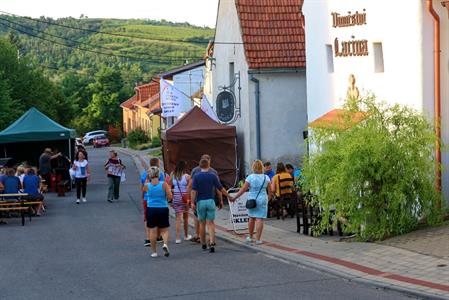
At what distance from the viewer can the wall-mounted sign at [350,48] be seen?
18.0 m

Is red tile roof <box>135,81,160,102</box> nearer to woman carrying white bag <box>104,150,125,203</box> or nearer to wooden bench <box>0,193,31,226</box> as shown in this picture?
woman carrying white bag <box>104,150,125,203</box>

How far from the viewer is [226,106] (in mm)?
28016

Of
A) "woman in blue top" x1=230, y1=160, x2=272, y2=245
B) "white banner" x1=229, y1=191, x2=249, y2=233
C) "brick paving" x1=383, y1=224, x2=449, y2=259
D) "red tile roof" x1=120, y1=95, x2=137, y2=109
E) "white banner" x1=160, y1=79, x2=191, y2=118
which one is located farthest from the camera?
"red tile roof" x1=120, y1=95, x2=137, y2=109

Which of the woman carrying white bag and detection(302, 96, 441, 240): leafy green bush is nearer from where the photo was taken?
detection(302, 96, 441, 240): leafy green bush

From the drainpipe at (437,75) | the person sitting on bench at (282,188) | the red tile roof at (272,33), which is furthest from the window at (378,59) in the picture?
the red tile roof at (272,33)

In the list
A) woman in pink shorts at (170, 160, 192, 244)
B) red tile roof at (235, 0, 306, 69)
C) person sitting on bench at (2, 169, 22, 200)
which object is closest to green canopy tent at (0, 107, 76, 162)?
red tile roof at (235, 0, 306, 69)

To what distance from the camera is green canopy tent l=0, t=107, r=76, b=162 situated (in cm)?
3234

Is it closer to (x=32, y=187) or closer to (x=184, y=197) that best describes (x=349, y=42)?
(x=184, y=197)

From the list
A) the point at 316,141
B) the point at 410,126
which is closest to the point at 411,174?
the point at 410,126

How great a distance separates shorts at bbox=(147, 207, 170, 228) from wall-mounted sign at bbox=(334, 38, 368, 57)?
6.54m

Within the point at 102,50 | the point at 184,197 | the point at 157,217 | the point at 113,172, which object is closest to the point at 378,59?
the point at 184,197

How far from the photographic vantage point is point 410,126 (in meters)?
14.6

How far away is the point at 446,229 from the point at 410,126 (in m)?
1.93

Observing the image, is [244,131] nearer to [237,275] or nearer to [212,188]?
[212,188]
